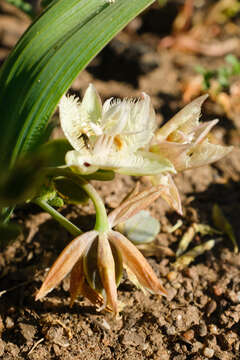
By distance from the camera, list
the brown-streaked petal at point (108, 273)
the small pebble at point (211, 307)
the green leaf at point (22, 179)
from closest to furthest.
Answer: the green leaf at point (22, 179) → the brown-streaked petal at point (108, 273) → the small pebble at point (211, 307)

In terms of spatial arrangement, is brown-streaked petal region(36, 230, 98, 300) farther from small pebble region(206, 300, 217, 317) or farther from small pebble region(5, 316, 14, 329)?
small pebble region(206, 300, 217, 317)

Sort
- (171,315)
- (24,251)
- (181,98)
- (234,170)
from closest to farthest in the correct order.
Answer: (171,315)
(24,251)
(234,170)
(181,98)

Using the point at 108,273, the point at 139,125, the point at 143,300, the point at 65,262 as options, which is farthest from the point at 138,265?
the point at 139,125

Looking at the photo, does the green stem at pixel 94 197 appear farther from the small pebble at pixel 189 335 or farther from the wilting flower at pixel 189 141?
the small pebble at pixel 189 335

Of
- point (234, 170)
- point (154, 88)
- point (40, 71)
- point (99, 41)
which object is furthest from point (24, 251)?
point (154, 88)

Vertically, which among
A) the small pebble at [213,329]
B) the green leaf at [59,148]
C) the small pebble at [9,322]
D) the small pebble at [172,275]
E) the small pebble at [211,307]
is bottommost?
the small pebble at [213,329]

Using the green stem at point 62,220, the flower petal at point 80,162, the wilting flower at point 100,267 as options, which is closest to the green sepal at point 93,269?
the wilting flower at point 100,267

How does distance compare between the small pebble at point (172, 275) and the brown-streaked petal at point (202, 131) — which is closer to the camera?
the brown-streaked petal at point (202, 131)

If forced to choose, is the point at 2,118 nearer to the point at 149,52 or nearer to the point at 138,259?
the point at 138,259

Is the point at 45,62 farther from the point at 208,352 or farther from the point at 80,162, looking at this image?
the point at 208,352
